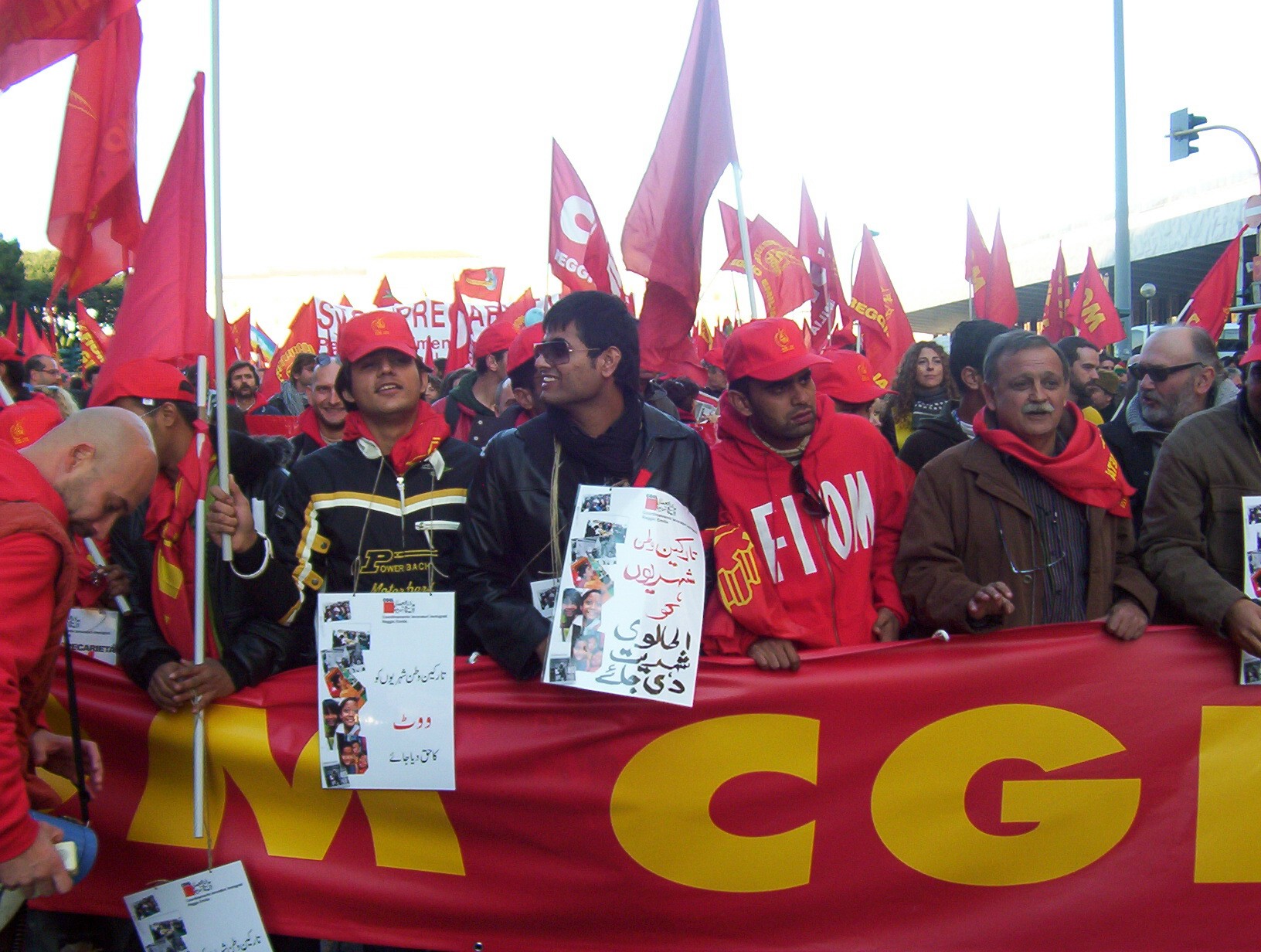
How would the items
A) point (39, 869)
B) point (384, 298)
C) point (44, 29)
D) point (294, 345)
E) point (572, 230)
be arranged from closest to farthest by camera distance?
point (39, 869)
point (44, 29)
point (572, 230)
point (294, 345)
point (384, 298)

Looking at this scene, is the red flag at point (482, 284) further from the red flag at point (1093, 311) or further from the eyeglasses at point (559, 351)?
the eyeglasses at point (559, 351)

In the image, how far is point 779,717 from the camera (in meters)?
3.19

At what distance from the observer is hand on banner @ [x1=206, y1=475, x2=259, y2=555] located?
3.13 m

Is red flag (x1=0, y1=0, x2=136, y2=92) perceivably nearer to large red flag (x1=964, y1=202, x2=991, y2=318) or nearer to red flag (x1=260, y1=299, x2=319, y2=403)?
large red flag (x1=964, y1=202, x2=991, y2=318)

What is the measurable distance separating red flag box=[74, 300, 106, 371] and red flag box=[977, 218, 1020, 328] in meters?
8.03

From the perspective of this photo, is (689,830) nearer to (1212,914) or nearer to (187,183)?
(1212,914)

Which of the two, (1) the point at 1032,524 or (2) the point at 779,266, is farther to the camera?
(2) the point at 779,266

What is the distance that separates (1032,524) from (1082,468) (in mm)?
219

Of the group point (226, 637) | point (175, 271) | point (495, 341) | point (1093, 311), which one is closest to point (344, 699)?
point (226, 637)

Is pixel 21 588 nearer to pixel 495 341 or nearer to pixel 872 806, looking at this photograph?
pixel 872 806

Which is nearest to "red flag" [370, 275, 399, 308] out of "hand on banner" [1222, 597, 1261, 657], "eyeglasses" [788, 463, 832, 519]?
"eyeglasses" [788, 463, 832, 519]

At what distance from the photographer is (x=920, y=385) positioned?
20.0ft

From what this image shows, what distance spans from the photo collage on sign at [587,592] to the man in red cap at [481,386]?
3.94 metres

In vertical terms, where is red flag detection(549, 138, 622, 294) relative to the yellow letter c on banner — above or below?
above
